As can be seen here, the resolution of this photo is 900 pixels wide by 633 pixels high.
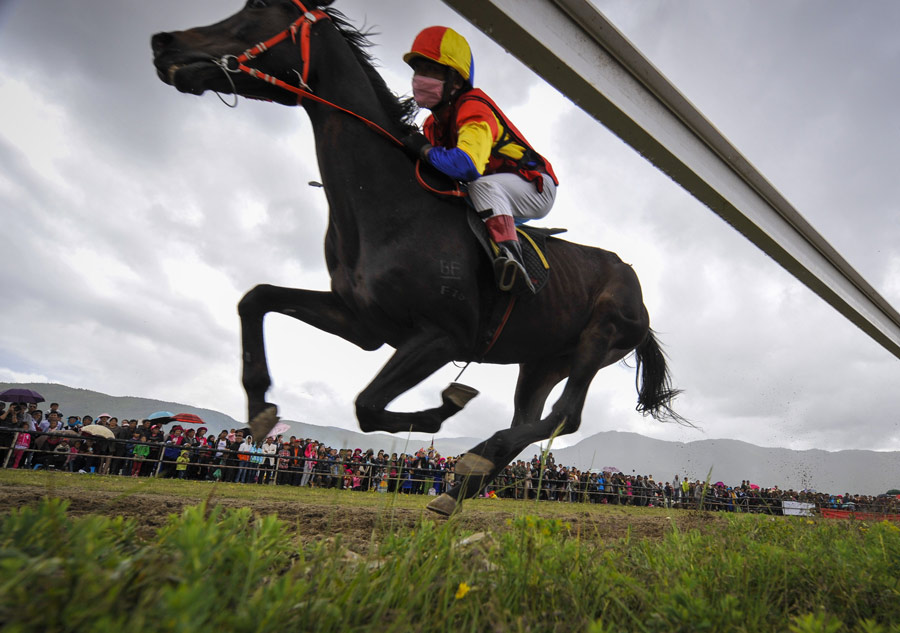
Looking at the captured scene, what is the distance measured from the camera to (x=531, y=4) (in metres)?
2.77

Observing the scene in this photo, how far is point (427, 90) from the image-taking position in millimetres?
3350

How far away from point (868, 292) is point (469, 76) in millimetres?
6248

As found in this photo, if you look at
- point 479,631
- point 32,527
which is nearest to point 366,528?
point 479,631

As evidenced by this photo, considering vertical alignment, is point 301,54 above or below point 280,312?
above

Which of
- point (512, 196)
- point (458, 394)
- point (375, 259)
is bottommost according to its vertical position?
point (458, 394)

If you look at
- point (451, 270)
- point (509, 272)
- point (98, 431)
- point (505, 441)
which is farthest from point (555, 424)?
point (98, 431)

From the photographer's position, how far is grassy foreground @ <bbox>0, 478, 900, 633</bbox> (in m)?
0.87

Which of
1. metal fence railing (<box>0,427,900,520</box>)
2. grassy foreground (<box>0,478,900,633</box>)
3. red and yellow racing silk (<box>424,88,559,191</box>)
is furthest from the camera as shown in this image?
metal fence railing (<box>0,427,900,520</box>)

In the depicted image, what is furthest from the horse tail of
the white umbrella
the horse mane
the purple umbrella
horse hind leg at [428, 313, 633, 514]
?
the purple umbrella

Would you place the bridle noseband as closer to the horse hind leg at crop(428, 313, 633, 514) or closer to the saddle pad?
the saddle pad

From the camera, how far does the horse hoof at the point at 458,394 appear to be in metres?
3.40

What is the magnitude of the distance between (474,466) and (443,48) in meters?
2.70

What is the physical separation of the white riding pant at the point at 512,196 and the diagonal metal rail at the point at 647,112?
0.62 metres

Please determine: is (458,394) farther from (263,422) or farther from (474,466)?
(263,422)
